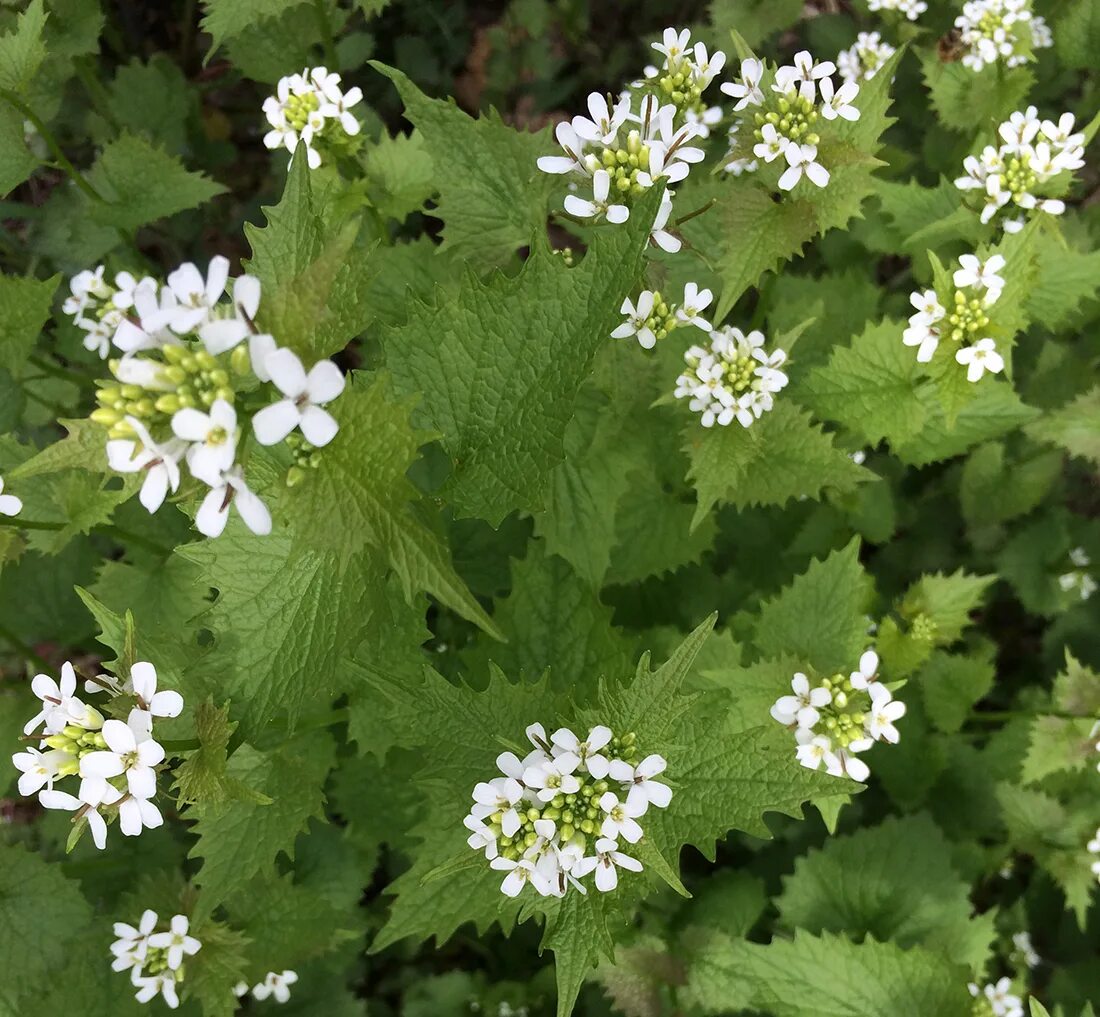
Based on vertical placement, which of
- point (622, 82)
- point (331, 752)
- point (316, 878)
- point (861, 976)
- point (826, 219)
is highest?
point (826, 219)

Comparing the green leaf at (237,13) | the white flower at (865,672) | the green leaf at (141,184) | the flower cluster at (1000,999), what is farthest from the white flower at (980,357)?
the green leaf at (141,184)

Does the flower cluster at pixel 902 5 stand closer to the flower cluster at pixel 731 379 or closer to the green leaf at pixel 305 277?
the flower cluster at pixel 731 379

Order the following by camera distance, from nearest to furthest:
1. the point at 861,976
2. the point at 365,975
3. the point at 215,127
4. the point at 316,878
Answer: the point at 861,976 < the point at 316,878 < the point at 365,975 < the point at 215,127

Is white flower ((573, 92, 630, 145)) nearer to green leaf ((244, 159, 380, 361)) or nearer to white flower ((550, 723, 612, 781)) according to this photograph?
green leaf ((244, 159, 380, 361))

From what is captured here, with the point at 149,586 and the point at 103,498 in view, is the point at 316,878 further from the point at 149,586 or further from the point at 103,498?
the point at 103,498

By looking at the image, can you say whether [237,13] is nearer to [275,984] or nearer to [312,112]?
[312,112]

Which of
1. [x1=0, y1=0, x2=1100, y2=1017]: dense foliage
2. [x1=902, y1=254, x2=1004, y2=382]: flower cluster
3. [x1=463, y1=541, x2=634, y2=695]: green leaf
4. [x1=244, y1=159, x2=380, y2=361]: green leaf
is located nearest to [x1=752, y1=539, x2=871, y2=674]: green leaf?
[x1=0, y1=0, x2=1100, y2=1017]: dense foliage

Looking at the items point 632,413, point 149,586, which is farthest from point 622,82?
point 149,586
